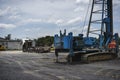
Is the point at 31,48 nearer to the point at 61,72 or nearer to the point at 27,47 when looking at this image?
the point at 27,47

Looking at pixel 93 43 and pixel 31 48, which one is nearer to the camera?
pixel 93 43

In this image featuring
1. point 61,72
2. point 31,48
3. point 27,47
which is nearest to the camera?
point 61,72

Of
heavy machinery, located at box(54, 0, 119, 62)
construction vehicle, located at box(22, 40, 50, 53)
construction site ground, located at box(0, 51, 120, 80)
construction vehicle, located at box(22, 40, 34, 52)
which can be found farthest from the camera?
construction vehicle, located at box(22, 40, 34, 52)

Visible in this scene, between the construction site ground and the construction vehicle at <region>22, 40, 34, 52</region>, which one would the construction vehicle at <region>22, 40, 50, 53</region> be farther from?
the construction site ground

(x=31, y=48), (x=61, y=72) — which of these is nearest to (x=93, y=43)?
(x=61, y=72)

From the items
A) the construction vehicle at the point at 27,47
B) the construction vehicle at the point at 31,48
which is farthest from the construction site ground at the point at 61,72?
the construction vehicle at the point at 27,47

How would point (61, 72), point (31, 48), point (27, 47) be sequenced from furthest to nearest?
1. point (27, 47)
2. point (31, 48)
3. point (61, 72)

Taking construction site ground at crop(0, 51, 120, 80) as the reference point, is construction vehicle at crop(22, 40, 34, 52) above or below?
above

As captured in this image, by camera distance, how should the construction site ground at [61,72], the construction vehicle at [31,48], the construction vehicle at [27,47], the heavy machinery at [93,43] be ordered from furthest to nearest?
the construction vehicle at [27,47], the construction vehicle at [31,48], the heavy machinery at [93,43], the construction site ground at [61,72]

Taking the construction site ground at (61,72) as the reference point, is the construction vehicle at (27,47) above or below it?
above

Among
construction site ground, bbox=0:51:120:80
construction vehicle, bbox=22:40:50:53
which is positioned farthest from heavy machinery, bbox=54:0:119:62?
construction vehicle, bbox=22:40:50:53

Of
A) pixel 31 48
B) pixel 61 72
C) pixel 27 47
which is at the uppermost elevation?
pixel 27 47

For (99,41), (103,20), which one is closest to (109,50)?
(99,41)

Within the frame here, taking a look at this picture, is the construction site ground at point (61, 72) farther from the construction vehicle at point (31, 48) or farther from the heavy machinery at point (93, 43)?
the construction vehicle at point (31, 48)
